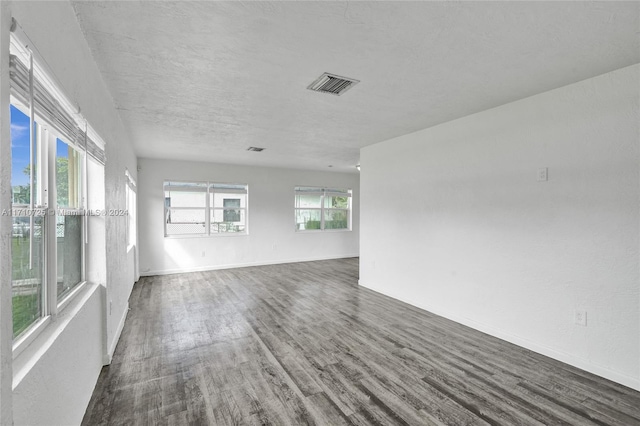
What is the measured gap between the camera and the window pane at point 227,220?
7223mm

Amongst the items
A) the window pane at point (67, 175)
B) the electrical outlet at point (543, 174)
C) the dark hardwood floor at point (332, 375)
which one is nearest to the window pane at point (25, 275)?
the window pane at point (67, 175)

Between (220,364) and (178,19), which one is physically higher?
(178,19)

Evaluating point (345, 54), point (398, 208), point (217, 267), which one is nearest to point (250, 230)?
point (217, 267)

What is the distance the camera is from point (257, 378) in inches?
97.8

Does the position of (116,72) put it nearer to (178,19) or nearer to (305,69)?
(178,19)

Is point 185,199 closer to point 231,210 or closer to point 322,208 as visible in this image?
point 231,210

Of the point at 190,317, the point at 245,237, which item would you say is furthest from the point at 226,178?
the point at 190,317

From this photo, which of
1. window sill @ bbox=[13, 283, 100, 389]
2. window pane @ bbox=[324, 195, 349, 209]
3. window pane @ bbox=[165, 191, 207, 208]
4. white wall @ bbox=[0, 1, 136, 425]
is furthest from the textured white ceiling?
window pane @ bbox=[324, 195, 349, 209]

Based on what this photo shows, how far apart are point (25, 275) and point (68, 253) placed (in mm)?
Result: 744

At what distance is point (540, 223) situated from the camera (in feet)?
9.76

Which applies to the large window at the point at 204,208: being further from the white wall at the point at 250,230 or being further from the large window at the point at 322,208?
the large window at the point at 322,208

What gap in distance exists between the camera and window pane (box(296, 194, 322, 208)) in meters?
8.38

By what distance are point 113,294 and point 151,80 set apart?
2067 mm

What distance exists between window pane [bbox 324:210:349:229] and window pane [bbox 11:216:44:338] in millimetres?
7381
